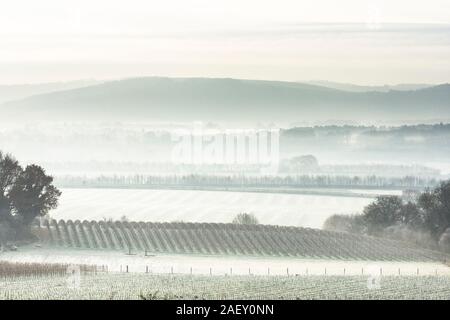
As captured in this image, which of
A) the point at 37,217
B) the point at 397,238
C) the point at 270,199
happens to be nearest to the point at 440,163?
the point at 397,238

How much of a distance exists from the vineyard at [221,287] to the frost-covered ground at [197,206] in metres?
5.69

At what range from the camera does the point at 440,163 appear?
28.4 m

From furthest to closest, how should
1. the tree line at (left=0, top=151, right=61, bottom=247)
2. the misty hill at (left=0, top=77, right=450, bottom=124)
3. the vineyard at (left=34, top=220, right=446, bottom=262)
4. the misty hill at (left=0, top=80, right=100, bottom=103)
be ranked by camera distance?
1. the tree line at (left=0, top=151, right=61, bottom=247)
2. the misty hill at (left=0, top=80, right=100, bottom=103)
3. the vineyard at (left=34, top=220, right=446, bottom=262)
4. the misty hill at (left=0, top=77, right=450, bottom=124)

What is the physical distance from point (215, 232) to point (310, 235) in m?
2.40

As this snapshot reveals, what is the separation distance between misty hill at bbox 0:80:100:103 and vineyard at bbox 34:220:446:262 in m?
3.33

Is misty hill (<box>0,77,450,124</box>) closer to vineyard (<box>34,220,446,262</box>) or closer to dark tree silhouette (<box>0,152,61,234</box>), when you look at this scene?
dark tree silhouette (<box>0,152,61,234</box>)

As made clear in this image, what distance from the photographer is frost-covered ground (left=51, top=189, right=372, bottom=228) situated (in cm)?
2889

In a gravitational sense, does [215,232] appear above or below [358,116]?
below

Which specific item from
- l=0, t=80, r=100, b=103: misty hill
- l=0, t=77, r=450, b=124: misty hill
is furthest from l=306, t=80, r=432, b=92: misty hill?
l=0, t=80, r=100, b=103: misty hill

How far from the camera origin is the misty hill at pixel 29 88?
26.8 meters

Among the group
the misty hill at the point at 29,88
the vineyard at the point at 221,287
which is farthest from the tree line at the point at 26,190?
the vineyard at the point at 221,287

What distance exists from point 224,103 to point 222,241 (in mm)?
3413
